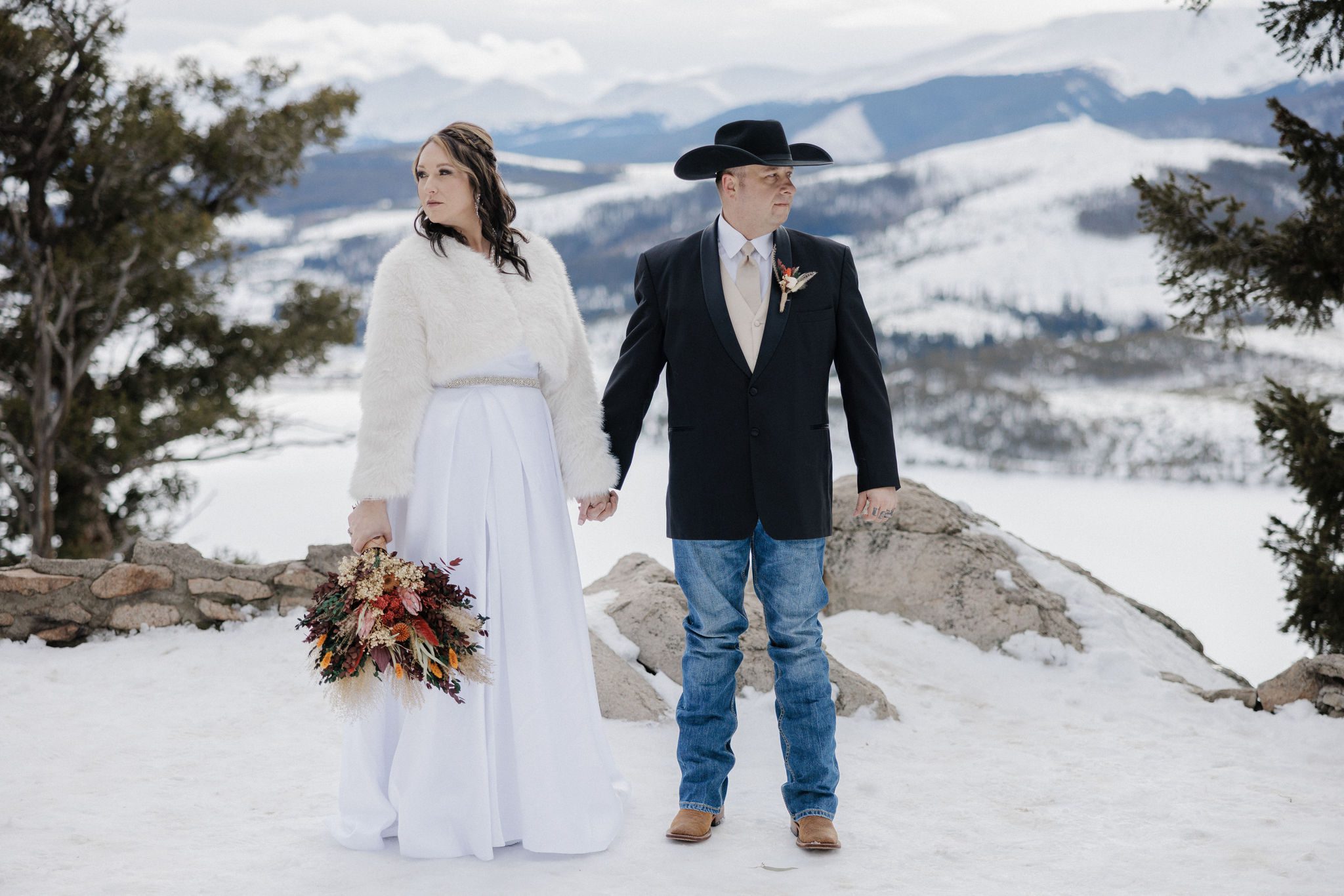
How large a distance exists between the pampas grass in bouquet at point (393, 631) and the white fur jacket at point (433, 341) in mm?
250

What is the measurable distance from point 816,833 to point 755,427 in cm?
124

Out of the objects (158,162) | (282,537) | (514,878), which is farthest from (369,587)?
(282,537)

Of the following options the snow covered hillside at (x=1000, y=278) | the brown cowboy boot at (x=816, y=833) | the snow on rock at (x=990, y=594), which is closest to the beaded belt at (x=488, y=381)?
the brown cowboy boot at (x=816, y=833)

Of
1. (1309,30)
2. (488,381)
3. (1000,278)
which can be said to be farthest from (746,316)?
(1000,278)

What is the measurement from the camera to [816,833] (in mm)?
3176

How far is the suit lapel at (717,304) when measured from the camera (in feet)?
10.3

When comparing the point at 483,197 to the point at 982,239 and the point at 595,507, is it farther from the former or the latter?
the point at 982,239

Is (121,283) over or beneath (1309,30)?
beneath

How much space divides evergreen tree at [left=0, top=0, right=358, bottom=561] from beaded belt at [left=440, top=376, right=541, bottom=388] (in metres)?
10.8

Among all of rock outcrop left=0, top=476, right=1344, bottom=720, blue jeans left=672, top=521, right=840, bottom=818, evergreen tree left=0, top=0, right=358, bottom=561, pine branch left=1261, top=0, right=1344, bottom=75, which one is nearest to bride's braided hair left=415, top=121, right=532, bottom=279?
blue jeans left=672, top=521, right=840, bottom=818

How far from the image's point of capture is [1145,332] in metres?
84.5

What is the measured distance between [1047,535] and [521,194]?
209 feet

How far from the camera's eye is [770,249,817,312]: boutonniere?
3.11m

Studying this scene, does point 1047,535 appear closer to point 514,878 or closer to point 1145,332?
point 1145,332
